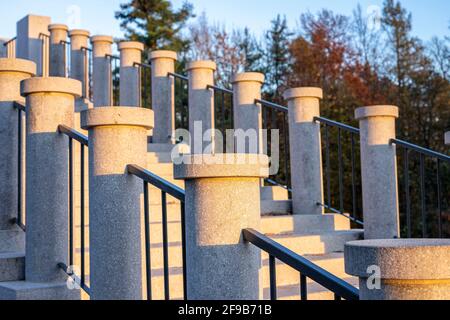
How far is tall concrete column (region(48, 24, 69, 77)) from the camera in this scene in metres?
12.6

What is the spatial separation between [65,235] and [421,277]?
3079mm

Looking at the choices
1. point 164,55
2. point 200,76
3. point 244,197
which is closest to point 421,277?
point 244,197

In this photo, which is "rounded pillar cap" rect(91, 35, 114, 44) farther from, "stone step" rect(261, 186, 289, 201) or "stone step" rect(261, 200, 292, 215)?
"stone step" rect(261, 200, 292, 215)

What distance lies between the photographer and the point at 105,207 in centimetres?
398

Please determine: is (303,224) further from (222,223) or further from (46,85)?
(222,223)

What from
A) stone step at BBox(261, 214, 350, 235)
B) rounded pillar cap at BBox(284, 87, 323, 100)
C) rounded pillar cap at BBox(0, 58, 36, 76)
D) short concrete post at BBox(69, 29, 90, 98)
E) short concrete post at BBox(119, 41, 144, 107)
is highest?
short concrete post at BBox(69, 29, 90, 98)

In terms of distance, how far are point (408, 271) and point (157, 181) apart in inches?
66.8

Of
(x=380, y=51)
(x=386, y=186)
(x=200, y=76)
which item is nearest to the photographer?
(x=386, y=186)

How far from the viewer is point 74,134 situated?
174 inches

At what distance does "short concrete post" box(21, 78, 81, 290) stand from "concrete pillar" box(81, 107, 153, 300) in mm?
695

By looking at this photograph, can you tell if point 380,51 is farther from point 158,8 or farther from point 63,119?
point 63,119

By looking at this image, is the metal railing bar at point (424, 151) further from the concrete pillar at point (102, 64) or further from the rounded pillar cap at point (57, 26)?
the rounded pillar cap at point (57, 26)

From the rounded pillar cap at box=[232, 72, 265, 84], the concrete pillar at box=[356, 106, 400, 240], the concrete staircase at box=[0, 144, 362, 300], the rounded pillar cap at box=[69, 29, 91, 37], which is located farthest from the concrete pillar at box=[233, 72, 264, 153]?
the rounded pillar cap at box=[69, 29, 91, 37]

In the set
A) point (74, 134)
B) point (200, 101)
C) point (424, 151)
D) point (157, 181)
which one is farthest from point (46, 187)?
point (200, 101)
